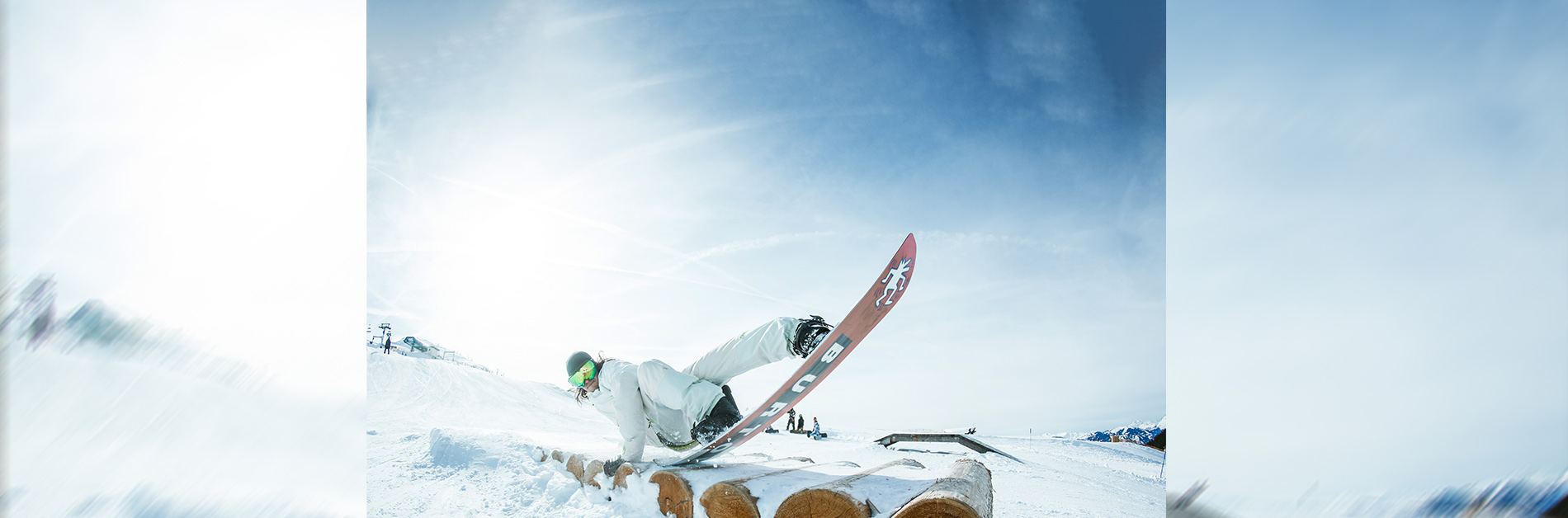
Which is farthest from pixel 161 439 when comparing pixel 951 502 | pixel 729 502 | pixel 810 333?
pixel 951 502

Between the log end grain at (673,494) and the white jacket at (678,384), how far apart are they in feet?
0.83

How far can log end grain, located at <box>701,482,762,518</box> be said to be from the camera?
4.86 ft

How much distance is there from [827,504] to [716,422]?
0.81 m

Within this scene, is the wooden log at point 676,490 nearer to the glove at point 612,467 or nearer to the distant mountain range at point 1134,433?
the glove at point 612,467

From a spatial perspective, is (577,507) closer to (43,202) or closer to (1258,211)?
(43,202)

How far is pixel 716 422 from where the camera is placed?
6.65 feet

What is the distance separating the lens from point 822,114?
204 inches

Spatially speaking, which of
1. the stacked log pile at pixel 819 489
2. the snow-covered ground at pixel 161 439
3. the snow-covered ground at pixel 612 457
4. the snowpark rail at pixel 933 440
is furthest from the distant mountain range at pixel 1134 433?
the snow-covered ground at pixel 161 439

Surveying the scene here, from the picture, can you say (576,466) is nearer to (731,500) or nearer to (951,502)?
(731,500)

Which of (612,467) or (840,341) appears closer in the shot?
(840,341)

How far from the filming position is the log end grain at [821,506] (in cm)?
Answer: 123

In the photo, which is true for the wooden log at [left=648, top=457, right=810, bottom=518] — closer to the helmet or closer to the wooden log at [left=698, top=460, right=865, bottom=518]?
the wooden log at [left=698, top=460, right=865, bottom=518]

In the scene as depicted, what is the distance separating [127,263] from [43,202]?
1.10ft

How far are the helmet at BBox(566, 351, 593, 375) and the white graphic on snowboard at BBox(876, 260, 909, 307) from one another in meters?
1.20
